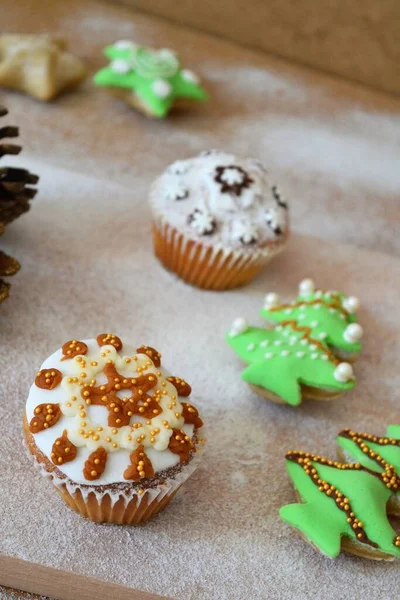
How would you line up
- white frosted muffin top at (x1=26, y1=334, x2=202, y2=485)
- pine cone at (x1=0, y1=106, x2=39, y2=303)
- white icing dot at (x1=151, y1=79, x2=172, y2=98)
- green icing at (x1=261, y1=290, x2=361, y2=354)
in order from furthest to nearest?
white icing dot at (x1=151, y1=79, x2=172, y2=98) < green icing at (x1=261, y1=290, x2=361, y2=354) < pine cone at (x1=0, y1=106, x2=39, y2=303) < white frosted muffin top at (x1=26, y1=334, x2=202, y2=485)

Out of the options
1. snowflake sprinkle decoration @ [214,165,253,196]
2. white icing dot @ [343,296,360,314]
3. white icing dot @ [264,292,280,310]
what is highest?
snowflake sprinkle decoration @ [214,165,253,196]

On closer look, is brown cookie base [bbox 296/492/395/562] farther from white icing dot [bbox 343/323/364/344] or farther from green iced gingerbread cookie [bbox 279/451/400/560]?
white icing dot [bbox 343/323/364/344]

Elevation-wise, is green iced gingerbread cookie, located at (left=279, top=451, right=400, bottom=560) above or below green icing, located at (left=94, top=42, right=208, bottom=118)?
below

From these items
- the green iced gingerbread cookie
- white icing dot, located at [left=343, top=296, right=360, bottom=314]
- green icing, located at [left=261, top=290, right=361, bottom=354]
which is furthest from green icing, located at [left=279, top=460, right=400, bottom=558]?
white icing dot, located at [left=343, top=296, right=360, bottom=314]

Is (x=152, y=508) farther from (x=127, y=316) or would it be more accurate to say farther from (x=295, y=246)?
(x=295, y=246)

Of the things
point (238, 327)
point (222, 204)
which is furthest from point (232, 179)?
point (238, 327)

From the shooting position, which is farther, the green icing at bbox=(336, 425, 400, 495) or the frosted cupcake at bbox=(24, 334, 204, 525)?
the green icing at bbox=(336, 425, 400, 495)

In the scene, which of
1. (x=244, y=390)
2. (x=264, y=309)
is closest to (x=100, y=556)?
(x=244, y=390)

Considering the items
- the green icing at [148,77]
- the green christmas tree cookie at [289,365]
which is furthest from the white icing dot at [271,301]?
the green icing at [148,77]
